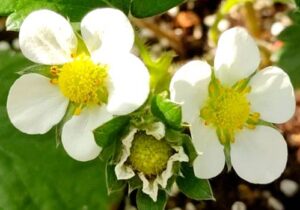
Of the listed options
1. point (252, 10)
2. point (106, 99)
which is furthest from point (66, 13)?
point (252, 10)

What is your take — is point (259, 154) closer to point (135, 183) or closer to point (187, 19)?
point (135, 183)

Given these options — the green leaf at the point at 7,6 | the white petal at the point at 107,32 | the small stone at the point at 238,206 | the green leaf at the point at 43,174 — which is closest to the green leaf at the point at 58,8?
the green leaf at the point at 7,6

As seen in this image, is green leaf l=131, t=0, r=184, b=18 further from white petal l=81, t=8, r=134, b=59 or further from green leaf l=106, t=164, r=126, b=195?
green leaf l=106, t=164, r=126, b=195

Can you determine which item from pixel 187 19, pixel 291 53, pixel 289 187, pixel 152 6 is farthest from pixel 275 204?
pixel 152 6

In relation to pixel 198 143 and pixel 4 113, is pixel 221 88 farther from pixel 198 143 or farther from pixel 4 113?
pixel 4 113

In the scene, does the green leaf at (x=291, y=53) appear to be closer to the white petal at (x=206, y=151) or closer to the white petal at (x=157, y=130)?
the white petal at (x=206, y=151)

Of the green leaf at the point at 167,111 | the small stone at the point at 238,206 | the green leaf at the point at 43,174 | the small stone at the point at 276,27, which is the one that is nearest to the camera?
the green leaf at the point at 167,111
